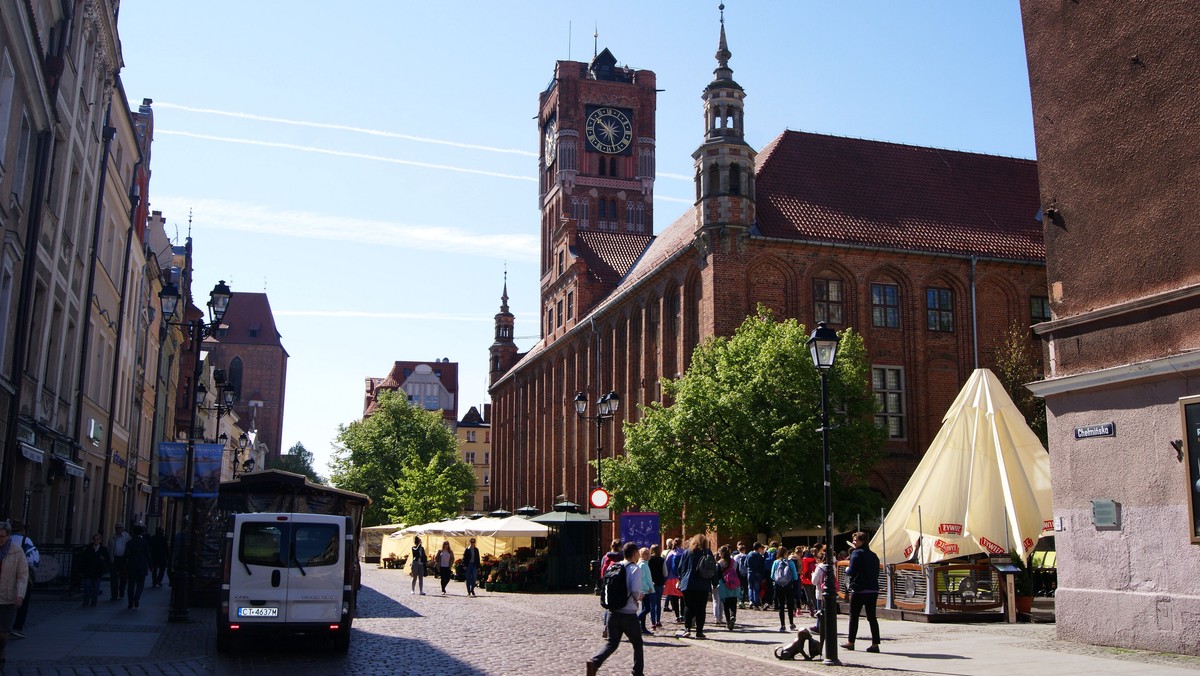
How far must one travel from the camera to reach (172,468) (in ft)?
91.0

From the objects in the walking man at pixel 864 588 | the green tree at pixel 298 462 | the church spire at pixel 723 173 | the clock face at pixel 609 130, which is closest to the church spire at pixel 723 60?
the church spire at pixel 723 173

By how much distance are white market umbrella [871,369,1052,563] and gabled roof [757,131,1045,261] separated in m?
15.4

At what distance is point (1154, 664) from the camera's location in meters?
13.0

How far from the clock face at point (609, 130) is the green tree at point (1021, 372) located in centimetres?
4544

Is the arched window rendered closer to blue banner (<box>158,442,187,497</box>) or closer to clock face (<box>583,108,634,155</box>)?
clock face (<box>583,108,634,155</box>)

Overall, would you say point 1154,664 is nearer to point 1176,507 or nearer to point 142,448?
point 1176,507

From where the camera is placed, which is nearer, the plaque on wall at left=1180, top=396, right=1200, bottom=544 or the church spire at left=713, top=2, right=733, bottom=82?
the plaque on wall at left=1180, top=396, right=1200, bottom=544

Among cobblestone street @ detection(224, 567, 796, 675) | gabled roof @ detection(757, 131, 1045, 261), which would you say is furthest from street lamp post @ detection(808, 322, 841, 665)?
gabled roof @ detection(757, 131, 1045, 261)

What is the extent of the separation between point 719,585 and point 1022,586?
5760mm

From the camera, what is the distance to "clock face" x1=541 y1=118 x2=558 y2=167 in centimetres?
8062

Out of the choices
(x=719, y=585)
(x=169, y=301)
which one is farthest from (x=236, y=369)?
(x=719, y=585)

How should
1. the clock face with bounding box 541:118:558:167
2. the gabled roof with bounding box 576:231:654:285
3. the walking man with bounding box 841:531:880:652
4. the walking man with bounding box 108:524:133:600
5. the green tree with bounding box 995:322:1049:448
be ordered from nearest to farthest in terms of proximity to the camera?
the walking man with bounding box 841:531:880:652 → the walking man with bounding box 108:524:133:600 → the green tree with bounding box 995:322:1049:448 → the gabled roof with bounding box 576:231:654:285 → the clock face with bounding box 541:118:558:167

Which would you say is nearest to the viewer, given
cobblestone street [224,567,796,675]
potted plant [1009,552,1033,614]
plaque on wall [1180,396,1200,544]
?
cobblestone street [224,567,796,675]

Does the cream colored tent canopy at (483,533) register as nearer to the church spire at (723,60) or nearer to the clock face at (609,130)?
the church spire at (723,60)
